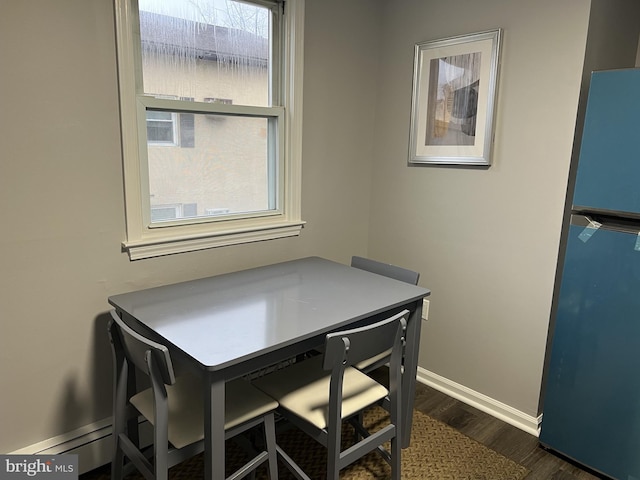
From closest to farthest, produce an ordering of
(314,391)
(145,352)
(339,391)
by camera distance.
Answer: (145,352), (339,391), (314,391)

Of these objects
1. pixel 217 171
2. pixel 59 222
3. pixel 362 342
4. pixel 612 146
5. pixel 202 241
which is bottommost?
pixel 362 342

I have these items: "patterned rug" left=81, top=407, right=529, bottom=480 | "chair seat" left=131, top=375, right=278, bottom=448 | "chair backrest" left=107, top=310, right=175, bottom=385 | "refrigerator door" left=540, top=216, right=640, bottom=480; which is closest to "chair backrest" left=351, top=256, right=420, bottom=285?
"refrigerator door" left=540, top=216, right=640, bottom=480

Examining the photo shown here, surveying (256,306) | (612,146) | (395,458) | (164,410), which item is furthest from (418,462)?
(612,146)

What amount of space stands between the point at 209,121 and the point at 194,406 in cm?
126

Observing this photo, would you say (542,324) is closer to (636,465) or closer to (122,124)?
(636,465)

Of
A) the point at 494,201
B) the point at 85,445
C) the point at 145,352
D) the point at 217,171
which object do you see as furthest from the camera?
the point at 494,201

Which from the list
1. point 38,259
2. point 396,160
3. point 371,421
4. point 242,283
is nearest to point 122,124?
point 38,259

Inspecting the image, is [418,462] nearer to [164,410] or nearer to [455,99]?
[164,410]

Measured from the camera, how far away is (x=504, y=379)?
243 centimetres

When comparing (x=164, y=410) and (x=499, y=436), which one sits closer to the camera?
(x=164, y=410)

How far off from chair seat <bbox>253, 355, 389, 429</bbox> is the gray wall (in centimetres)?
68

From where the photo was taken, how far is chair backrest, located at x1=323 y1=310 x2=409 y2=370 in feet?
4.74

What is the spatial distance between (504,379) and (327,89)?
1.83m

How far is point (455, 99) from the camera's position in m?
2.42
